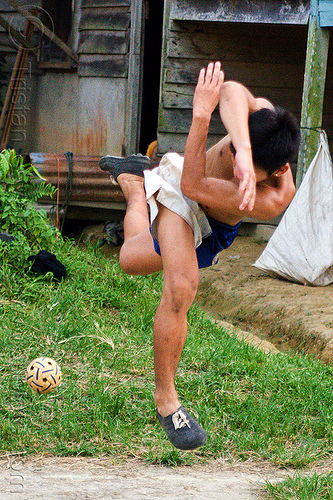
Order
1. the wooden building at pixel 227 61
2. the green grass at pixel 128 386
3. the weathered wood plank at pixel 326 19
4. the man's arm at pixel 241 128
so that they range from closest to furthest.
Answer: the man's arm at pixel 241 128 < the green grass at pixel 128 386 < the weathered wood plank at pixel 326 19 < the wooden building at pixel 227 61

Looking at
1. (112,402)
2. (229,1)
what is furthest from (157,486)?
(229,1)

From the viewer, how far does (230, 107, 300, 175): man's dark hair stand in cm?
296

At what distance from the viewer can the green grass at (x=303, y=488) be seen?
3082mm

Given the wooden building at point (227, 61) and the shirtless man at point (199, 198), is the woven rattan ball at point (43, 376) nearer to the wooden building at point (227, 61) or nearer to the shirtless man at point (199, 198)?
the shirtless man at point (199, 198)

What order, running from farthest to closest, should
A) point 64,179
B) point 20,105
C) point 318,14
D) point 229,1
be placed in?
point 20,105 < point 64,179 < point 229,1 < point 318,14

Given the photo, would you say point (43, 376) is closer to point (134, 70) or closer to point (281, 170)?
point (281, 170)

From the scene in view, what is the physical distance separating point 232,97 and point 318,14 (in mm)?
4520

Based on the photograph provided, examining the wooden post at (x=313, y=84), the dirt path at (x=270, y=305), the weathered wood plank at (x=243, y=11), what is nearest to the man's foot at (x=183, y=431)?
the dirt path at (x=270, y=305)

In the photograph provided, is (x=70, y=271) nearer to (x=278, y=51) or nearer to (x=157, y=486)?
(x=157, y=486)

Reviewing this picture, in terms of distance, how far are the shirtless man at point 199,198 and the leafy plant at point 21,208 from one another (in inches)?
125

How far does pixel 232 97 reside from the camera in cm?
290

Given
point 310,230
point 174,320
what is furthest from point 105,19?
point 174,320

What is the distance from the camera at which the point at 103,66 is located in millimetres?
9391

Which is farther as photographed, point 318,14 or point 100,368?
point 318,14
